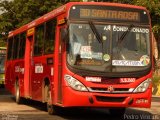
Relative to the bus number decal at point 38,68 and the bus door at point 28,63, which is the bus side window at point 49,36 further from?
the bus door at point 28,63

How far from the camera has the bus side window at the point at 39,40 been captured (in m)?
16.1

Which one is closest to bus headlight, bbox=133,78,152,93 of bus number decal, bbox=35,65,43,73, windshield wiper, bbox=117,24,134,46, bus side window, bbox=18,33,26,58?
windshield wiper, bbox=117,24,134,46

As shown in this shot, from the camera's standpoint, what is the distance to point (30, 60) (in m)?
17.9

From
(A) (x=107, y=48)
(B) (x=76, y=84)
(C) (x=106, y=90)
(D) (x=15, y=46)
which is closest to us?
(B) (x=76, y=84)

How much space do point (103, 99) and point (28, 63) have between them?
20.0ft

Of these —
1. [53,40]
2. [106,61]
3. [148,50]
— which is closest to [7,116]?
[53,40]

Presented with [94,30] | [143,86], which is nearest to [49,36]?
[94,30]

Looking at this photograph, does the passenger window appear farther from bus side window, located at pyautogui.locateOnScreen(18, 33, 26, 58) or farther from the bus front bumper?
the bus front bumper

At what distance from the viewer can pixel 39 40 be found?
1644 centimetres

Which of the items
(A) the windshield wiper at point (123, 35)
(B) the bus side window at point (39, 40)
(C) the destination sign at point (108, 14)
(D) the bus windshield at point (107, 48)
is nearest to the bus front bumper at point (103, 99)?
(D) the bus windshield at point (107, 48)

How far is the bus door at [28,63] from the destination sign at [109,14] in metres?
4.82

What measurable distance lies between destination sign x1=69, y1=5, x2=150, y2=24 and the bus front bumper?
6.29 ft

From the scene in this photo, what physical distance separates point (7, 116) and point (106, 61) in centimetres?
348

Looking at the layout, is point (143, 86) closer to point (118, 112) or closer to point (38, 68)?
point (118, 112)
